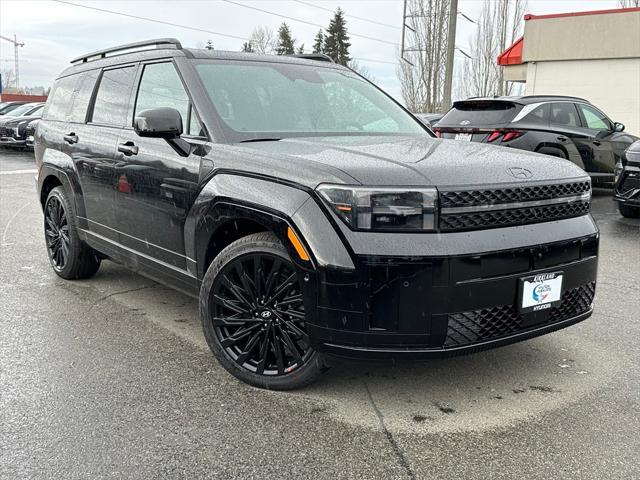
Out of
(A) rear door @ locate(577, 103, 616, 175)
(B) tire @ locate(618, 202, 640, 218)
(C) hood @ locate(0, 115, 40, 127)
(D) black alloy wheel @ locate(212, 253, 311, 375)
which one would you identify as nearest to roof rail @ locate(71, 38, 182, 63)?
(D) black alloy wheel @ locate(212, 253, 311, 375)

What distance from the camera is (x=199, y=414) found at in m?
3.03

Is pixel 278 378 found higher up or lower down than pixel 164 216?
lower down

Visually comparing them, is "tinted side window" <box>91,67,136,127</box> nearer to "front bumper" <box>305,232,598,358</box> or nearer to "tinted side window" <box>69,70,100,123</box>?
"tinted side window" <box>69,70,100,123</box>

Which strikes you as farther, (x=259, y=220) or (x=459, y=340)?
(x=259, y=220)

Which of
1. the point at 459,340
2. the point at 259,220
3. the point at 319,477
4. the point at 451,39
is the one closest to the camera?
the point at 319,477

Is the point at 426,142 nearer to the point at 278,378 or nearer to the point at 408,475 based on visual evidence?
the point at 278,378

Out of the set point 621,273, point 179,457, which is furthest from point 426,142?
point 621,273

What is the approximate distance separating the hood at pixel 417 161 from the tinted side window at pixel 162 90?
26.9 inches

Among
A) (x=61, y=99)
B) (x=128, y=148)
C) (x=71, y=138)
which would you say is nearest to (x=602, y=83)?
(x=61, y=99)

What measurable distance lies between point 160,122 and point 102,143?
4.01ft

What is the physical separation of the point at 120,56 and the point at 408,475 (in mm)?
3742

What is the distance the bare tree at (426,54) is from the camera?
30000 millimetres

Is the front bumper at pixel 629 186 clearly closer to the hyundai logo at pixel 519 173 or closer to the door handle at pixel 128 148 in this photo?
the hyundai logo at pixel 519 173

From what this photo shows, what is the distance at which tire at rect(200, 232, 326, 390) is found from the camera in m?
3.11
